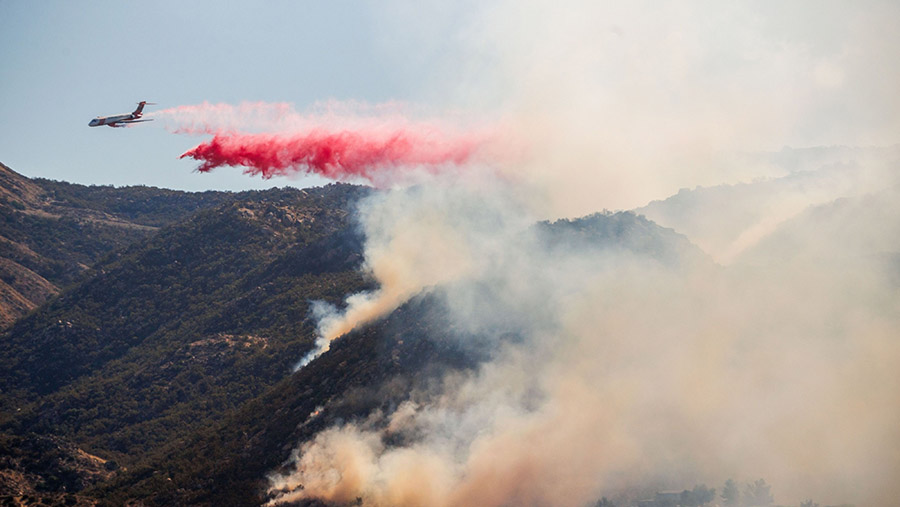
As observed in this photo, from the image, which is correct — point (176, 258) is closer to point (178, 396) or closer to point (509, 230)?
point (178, 396)

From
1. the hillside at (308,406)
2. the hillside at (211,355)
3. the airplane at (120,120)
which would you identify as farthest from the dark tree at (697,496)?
the airplane at (120,120)

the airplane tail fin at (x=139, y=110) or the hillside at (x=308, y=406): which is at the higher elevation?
the airplane tail fin at (x=139, y=110)

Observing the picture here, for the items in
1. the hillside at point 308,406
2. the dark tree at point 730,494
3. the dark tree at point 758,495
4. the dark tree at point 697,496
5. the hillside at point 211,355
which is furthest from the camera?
the hillside at point 211,355

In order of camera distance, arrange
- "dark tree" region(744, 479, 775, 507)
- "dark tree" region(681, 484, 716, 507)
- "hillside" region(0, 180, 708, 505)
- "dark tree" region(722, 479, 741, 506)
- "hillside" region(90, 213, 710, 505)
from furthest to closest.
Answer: "hillside" region(0, 180, 708, 505) → "hillside" region(90, 213, 710, 505) → "dark tree" region(681, 484, 716, 507) → "dark tree" region(744, 479, 775, 507) → "dark tree" region(722, 479, 741, 506)

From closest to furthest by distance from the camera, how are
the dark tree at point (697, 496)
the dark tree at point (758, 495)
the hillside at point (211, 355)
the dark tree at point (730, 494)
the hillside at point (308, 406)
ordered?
the dark tree at point (730, 494), the dark tree at point (758, 495), the dark tree at point (697, 496), the hillside at point (308, 406), the hillside at point (211, 355)

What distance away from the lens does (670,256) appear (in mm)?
136875

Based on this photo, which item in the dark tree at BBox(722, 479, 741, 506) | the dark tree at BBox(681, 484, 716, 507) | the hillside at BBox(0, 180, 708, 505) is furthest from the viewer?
the hillside at BBox(0, 180, 708, 505)

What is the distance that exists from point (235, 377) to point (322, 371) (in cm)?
3287

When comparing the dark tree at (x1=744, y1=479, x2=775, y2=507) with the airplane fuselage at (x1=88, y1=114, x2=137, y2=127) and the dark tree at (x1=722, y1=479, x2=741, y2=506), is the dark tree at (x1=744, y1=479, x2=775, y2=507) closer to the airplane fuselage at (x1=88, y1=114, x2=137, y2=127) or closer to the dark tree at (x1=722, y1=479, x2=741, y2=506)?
the dark tree at (x1=722, y1=479, x2=741, y2=506)

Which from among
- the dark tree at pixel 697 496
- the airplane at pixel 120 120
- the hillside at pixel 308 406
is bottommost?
the dark tree at pixel 697 496

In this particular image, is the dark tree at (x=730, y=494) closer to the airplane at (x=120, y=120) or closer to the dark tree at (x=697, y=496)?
the dark tree at (x=697, y=496)

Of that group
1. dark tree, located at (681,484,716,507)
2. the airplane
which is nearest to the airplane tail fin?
the airplane

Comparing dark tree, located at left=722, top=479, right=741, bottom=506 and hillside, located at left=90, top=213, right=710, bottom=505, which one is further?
hillside, located at left=90, top=213, right=710, bottom=505

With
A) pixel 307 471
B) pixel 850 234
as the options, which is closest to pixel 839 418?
pixel 307 471
